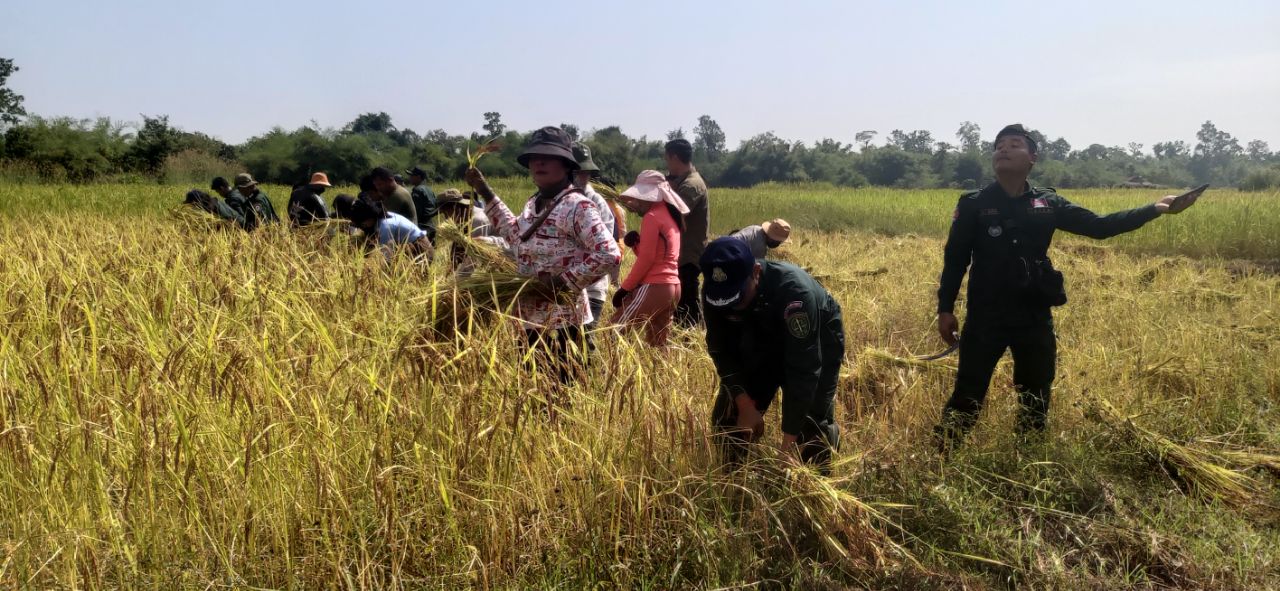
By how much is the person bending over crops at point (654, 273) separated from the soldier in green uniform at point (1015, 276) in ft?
4.08

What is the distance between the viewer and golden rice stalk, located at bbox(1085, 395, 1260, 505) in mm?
2994

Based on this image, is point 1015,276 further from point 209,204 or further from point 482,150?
point 209,204

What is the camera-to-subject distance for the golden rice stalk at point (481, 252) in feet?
11.3

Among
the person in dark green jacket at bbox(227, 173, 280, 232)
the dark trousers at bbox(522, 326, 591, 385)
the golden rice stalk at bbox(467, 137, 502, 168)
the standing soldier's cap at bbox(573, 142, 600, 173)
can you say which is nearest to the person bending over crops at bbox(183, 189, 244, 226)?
the person in dark green jacket at bbox(227, 173, 280, 232)

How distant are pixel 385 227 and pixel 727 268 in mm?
3141

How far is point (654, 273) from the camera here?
388 cm

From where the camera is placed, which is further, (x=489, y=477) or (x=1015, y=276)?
(x=1015, y=276)

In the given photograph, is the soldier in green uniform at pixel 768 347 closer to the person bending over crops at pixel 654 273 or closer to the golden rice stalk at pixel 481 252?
the person bending over crops at pixel 654 273

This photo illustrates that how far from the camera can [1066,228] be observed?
3.40m

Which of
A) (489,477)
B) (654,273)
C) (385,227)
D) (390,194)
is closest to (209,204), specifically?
(390,194)

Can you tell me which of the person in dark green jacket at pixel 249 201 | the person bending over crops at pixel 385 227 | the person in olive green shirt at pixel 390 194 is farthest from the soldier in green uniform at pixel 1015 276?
the person in dark green jacket at pixel 249 201

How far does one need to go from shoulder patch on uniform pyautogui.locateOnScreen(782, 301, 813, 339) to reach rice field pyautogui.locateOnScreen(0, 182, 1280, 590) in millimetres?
415

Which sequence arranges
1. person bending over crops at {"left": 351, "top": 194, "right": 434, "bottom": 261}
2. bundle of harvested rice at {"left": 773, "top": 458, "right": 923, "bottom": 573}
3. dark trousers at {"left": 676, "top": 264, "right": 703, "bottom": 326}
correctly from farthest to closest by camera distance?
dark trousers at {"left": 676, "top": 264, "right": 703, "bottom": 326}
person bending over crops at {"left": 351, "top": 194, "right": 434, "bottom": 261}
bundle of harvested rice at {"left": 773, "top": 458, "right": 923, "bottom": 573}

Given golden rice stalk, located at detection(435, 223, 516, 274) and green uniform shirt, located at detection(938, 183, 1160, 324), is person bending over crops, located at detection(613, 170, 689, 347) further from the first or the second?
green uniform shirt, located at detection(938, 183, 1160, 324)
